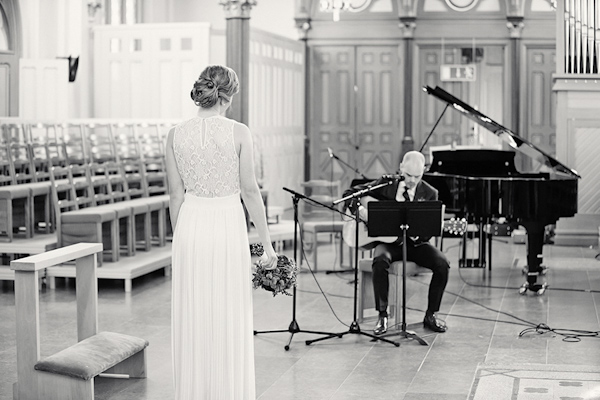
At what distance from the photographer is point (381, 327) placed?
21.7 ft

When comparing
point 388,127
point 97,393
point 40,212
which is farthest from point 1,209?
point 388,127

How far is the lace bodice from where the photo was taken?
4219 millimetres

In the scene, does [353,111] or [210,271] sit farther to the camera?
[353,111]

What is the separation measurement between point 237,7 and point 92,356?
618 centimetres

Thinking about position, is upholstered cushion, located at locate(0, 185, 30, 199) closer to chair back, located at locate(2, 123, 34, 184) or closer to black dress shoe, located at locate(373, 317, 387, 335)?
chair back, located at locate(2, 123, 34, 184)

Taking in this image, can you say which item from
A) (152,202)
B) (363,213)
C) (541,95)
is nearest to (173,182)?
(363,213)

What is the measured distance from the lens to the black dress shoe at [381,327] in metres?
6.59

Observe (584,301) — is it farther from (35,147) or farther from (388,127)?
(388,127)

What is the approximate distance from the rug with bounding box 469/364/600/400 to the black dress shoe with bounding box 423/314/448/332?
38.1 inches

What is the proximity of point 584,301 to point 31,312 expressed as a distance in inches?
193

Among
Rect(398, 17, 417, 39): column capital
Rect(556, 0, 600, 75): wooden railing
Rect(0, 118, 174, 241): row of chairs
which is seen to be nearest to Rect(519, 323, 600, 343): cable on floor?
Rect(0, 118, 174, 241): row of chairs

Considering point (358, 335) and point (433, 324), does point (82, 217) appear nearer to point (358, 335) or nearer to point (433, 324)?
point (358, 335)

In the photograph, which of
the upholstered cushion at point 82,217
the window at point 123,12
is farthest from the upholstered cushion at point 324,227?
the window at point 123,12

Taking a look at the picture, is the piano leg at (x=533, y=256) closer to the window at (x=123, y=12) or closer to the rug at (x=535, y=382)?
the rug at (x=535, y=382)
